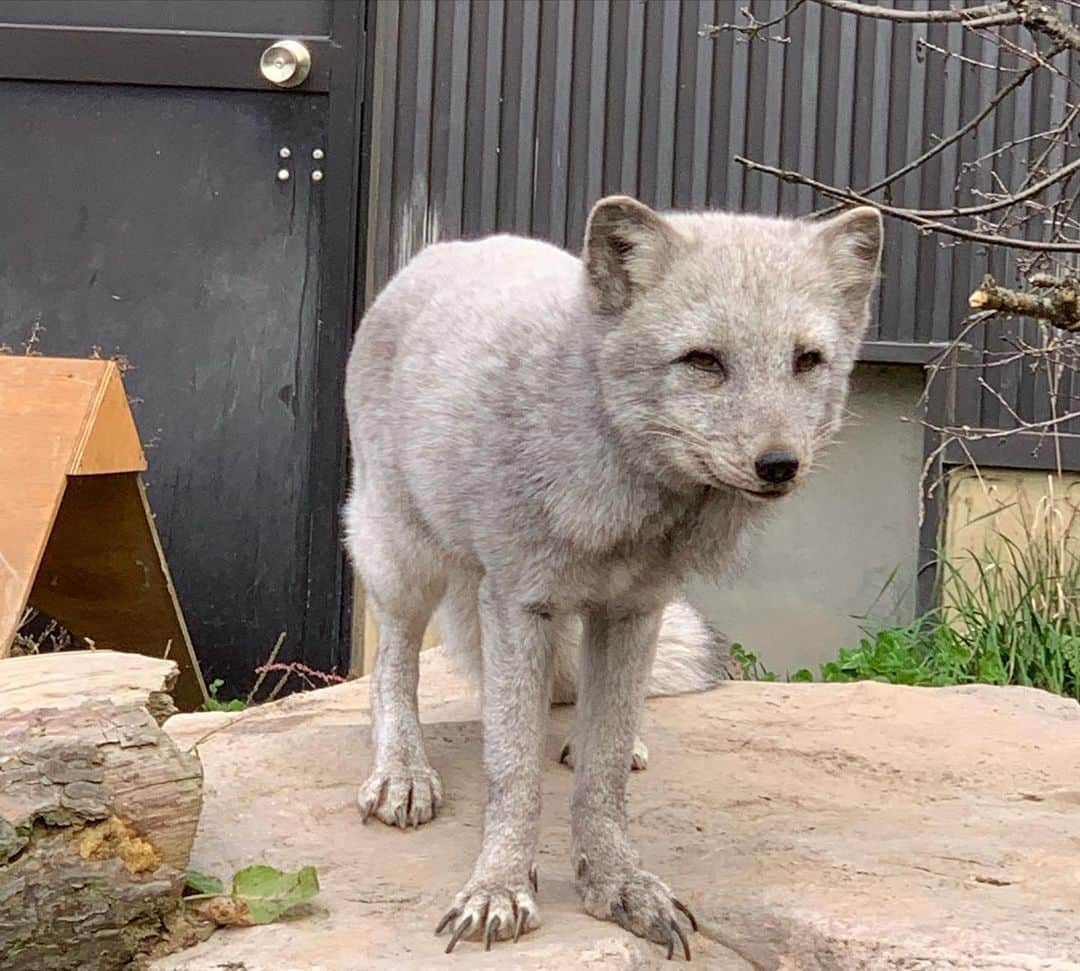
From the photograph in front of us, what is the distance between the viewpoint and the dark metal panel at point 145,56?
565 centimetres

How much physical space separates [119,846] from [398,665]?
1050 mm

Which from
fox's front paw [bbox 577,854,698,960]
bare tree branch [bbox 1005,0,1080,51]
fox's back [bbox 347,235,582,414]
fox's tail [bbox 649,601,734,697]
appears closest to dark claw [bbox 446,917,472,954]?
fox's front paw [bbox 577,854,698,960]

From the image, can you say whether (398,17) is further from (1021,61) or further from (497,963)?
(497,963)

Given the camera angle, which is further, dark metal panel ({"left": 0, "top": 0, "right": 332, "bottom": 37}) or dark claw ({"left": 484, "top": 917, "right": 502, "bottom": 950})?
dark metal panel ({"left": 0, "top": 0, "right": 332, "bottom": 37})

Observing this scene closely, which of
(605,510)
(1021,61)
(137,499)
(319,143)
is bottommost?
(137,499)

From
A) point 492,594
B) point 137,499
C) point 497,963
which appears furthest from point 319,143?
point 497,963

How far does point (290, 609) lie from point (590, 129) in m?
2.10

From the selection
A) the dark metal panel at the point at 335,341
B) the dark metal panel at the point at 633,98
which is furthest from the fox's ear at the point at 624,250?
the dark metal panel at the point at 633,98

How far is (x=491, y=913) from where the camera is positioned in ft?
9.21

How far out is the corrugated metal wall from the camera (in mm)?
5836

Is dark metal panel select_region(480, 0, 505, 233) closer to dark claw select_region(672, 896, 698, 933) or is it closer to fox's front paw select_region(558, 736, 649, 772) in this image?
fox's front paw select_region(558, 736, 649, 772)

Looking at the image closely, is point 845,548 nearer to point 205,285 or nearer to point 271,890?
point 205,285

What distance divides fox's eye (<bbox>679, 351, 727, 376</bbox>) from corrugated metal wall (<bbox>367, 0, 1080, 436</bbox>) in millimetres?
3280

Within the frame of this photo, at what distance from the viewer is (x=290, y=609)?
19.1 feet
